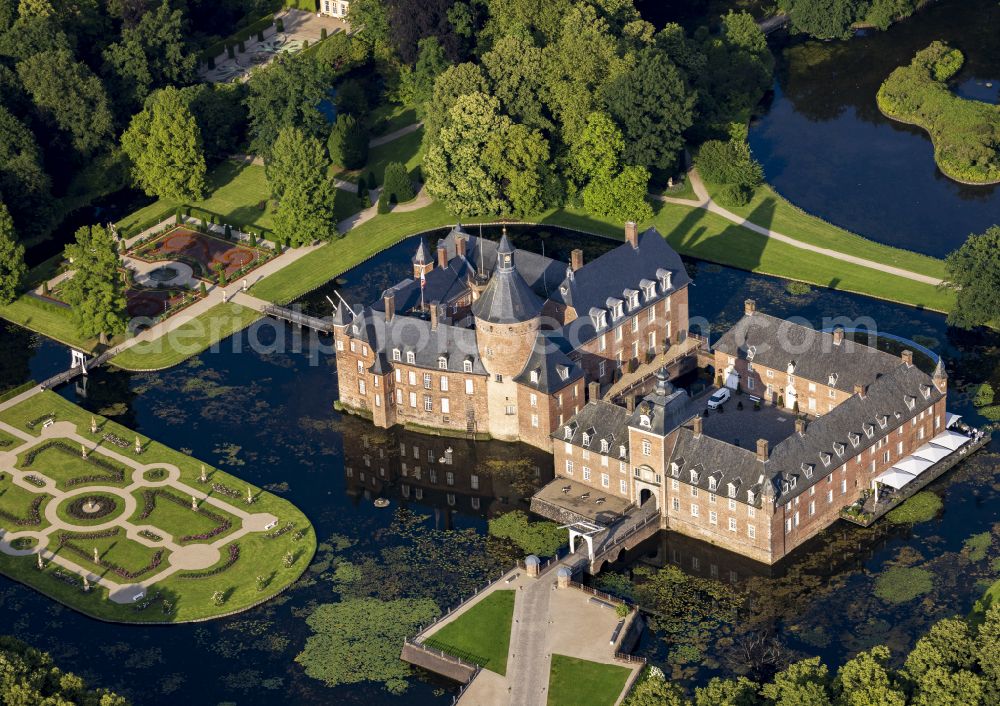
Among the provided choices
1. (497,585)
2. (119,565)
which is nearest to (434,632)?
(497,585)

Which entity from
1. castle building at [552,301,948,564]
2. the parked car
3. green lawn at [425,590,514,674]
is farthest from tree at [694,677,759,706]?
the parked car

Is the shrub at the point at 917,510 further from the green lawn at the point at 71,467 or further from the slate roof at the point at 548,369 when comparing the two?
the green lawn at the point at 71,467

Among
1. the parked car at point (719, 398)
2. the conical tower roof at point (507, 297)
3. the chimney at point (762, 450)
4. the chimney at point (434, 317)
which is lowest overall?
the parked car at point (719, 398)

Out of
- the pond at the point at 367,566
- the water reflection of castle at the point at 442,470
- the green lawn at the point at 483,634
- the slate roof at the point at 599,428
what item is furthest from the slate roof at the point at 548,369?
the green lawn at the point at 483,634

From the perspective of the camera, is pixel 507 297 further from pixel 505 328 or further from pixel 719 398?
pixel 719 398

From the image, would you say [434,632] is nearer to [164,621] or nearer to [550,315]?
[164,621]

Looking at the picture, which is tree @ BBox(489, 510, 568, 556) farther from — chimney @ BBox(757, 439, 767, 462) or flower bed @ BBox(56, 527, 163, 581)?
flower bed @ BBox(56, 527, 163, 581)

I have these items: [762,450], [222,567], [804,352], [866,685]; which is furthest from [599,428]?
[866,685]
